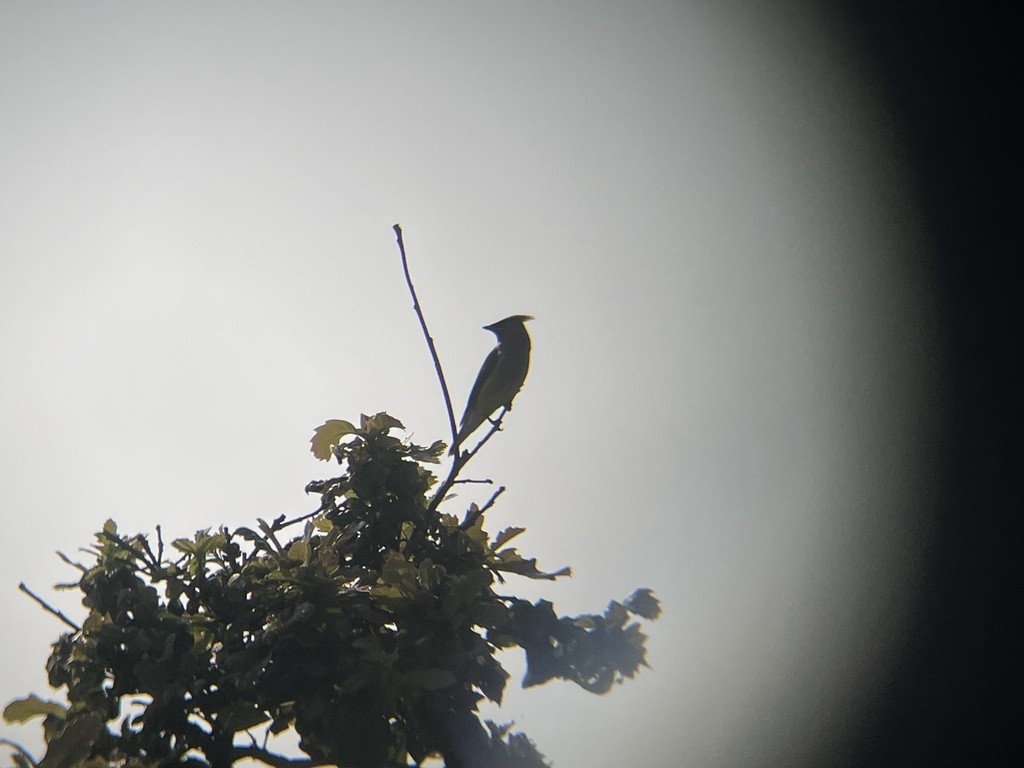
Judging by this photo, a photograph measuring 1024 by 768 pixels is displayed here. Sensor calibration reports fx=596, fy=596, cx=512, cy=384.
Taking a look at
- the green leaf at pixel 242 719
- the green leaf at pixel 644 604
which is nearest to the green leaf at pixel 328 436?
the green leaf at pixel 242 719

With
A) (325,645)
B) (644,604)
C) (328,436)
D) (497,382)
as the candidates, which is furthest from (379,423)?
(644,604)

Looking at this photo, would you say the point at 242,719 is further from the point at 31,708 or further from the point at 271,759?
the point at 31,708

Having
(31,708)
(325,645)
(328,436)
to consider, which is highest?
(328,436)

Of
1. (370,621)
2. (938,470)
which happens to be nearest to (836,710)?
(938,470)

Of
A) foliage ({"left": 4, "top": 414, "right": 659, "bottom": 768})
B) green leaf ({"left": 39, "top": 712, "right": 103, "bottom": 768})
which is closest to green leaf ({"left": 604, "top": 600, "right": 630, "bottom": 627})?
foliage ({"left": 4, "top": 414, "right": 659, "bottom": 768})

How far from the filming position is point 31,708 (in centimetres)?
256

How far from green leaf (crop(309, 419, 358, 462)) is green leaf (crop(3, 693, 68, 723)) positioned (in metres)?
1.48

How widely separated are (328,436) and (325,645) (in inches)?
43.5

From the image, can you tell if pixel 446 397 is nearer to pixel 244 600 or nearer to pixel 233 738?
pixel 244 600

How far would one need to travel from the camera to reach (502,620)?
2436mm

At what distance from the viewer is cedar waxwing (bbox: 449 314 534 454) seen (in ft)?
10.9

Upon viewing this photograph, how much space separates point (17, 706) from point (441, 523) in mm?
1947

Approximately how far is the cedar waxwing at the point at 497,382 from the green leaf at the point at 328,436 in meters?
0.61

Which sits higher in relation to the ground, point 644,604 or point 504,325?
point 504,325
